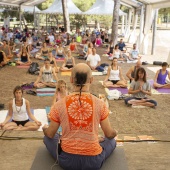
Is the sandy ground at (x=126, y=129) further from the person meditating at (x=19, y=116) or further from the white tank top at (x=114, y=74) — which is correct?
the person meditating at (x=19, y=116)

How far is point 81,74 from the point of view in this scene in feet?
6.30

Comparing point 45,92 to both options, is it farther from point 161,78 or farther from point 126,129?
point 161,78

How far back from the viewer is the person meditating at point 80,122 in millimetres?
1949

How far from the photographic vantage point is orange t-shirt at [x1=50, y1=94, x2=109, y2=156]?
1.96 m

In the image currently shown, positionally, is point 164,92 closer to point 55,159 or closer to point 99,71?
point 99,71

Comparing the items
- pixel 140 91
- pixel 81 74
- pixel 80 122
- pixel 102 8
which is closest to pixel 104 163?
pixel 80 122

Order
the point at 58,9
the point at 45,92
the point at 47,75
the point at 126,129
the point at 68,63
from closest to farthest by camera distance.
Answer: the point at 126,129 < the point at 45,92 < the point at 47,75 < the point at 68,63 < the point at 58,9

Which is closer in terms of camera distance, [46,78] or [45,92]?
[45,92]

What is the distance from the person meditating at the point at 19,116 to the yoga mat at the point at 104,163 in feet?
4.64

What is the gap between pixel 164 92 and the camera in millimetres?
6578

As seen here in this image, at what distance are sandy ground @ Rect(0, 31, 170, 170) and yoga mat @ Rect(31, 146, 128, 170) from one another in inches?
7.0

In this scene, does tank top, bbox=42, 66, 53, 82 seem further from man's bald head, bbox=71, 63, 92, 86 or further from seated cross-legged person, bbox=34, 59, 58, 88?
man's bald head, bbox=71, 63, 92, 86

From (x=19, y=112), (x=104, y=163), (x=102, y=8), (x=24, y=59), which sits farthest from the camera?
(x=102, y=8)

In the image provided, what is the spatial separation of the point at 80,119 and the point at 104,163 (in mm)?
640
